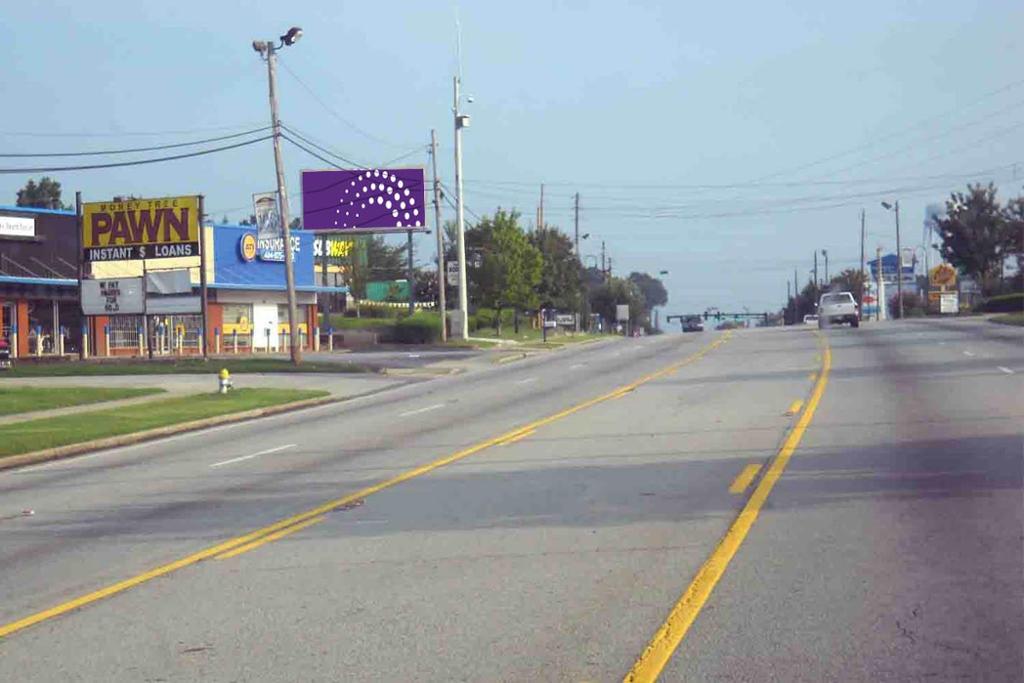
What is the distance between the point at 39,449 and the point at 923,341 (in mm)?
31774

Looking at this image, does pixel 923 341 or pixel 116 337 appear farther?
pixel 116 337

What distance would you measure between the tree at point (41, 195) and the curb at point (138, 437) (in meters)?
86.0

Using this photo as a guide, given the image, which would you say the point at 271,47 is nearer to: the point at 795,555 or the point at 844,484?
the point at 844,484

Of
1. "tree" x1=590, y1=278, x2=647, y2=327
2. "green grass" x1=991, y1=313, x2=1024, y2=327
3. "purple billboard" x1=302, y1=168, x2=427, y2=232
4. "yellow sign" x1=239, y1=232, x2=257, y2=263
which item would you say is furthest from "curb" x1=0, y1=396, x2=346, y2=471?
"tree" x1=590, y1=278, x2=647, y2=327

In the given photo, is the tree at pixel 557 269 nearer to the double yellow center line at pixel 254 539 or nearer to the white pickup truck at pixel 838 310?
the white pickup truck at pixel 838 310

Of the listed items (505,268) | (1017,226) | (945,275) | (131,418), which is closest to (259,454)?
(131,418)

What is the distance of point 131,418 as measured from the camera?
2673 cm

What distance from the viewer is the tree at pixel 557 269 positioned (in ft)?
265

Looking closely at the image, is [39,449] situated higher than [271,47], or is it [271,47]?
[271,47]

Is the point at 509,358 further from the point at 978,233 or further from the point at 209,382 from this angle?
the point at 978,233

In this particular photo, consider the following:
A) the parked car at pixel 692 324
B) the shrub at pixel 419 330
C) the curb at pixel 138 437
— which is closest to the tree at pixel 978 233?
the parked car at pixel 692 324

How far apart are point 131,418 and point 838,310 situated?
42.4 m

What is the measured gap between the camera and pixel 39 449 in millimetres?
21422

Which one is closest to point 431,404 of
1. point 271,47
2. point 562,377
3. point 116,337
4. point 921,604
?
point 562,377
